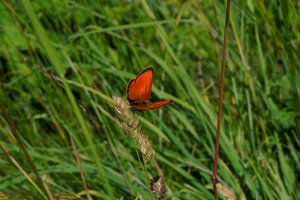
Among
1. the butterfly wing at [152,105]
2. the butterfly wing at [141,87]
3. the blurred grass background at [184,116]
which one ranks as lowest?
the blurred grass background at [184,116]

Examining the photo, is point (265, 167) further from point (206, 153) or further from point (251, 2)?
point (251, 2)

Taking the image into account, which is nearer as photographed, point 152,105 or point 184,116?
point 152,105

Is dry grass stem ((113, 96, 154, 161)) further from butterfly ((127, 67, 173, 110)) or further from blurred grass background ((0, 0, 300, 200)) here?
blurred grass background ((0, 0, 300, 200))

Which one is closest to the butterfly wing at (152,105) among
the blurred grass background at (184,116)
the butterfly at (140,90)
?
the butterfly at (140,90)

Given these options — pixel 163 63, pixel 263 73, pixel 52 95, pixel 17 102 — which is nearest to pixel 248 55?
pixel 263 73

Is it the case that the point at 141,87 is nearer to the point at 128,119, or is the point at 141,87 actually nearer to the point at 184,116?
the point at 128,119

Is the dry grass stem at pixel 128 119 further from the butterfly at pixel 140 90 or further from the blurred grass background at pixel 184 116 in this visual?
the blurred grass background at pixel 184 116

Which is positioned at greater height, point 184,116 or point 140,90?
point 140,90

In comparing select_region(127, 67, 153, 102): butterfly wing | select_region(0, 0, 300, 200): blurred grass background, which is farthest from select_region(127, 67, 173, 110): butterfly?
select_region(0, 0, 300, 200): blurred grass background

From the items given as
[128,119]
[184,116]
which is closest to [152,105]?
[128,119]
